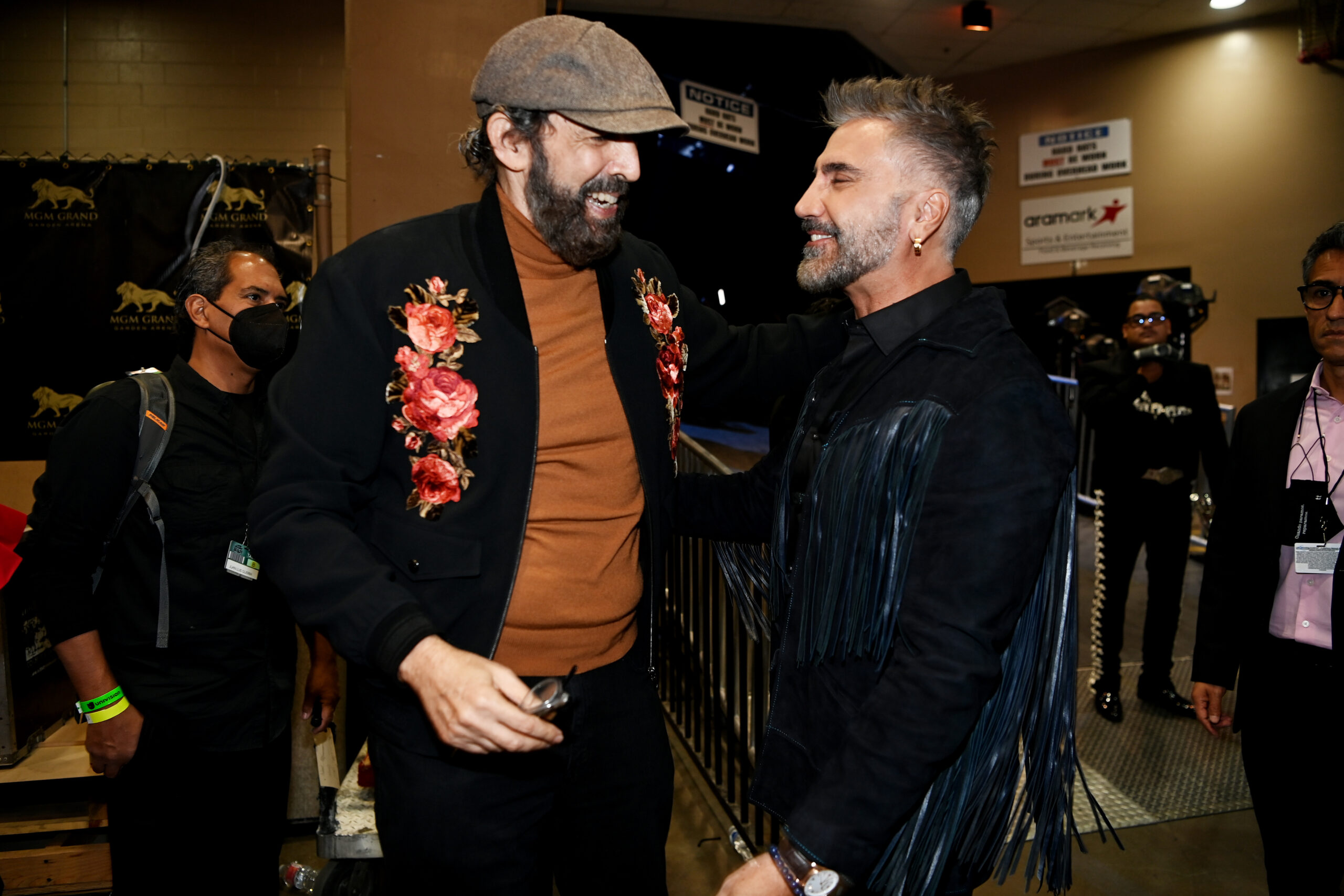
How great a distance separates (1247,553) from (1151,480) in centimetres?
210

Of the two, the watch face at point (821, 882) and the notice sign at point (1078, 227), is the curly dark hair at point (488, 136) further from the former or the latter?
the notice sign at point (1078, 227)

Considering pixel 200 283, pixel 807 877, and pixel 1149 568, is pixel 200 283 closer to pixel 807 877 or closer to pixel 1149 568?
pixel 807 877

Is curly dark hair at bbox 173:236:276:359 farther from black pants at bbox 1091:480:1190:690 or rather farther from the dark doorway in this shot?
Answer: the dark doorway

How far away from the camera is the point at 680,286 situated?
1842mm

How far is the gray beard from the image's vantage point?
1514 mm

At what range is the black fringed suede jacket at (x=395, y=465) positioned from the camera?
47.2 inches

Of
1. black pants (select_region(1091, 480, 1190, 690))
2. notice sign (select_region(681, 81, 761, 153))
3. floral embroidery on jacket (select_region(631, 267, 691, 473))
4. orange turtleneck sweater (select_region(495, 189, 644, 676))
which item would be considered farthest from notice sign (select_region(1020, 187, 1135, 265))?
orange turtleneck sweater (select_region(495, 189, 644, 676))

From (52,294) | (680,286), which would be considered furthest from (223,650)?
(52,294)

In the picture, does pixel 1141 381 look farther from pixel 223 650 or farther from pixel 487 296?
pixel 223 650

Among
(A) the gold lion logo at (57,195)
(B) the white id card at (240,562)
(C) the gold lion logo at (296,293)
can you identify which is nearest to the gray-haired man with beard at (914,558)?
(B) the white id card at (240,562)

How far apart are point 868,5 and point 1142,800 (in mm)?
7183

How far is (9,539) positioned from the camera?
2.39 metres

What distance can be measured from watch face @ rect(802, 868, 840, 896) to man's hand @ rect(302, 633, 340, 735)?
1.67 meters

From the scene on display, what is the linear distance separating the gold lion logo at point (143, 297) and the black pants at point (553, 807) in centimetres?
428
